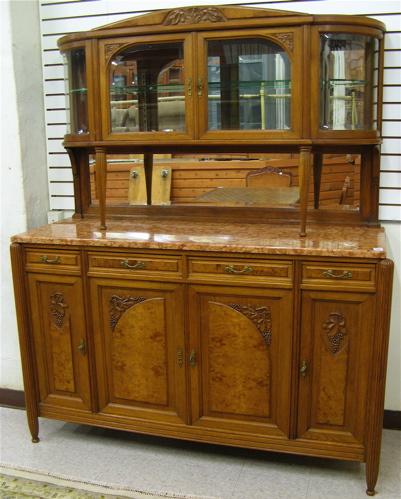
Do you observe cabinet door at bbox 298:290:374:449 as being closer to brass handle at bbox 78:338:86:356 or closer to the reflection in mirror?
the reflection in mirror

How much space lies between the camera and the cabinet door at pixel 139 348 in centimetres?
276

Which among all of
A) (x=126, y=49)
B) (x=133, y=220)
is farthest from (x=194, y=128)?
(x=133, y=220)

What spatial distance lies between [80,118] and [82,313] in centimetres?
103

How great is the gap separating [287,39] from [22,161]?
5.37 ft

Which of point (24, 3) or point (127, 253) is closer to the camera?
point (127, 253)

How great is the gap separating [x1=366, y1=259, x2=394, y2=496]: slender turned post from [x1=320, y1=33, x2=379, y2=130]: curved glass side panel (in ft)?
2.37

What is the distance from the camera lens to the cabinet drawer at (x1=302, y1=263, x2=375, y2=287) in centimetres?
244

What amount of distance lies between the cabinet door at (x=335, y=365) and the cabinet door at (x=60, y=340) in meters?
1.13

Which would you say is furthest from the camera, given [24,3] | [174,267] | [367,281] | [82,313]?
[24,3]

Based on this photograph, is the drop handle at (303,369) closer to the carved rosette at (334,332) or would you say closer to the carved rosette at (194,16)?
the carved rosette at (334,332)

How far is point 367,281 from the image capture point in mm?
2447

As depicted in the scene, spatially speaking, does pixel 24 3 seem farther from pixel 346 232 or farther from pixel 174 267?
pixel 346 232

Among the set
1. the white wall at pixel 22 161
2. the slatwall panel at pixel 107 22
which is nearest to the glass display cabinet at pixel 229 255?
the slatwall panel at pixel 107 22

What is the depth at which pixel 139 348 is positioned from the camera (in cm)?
284
